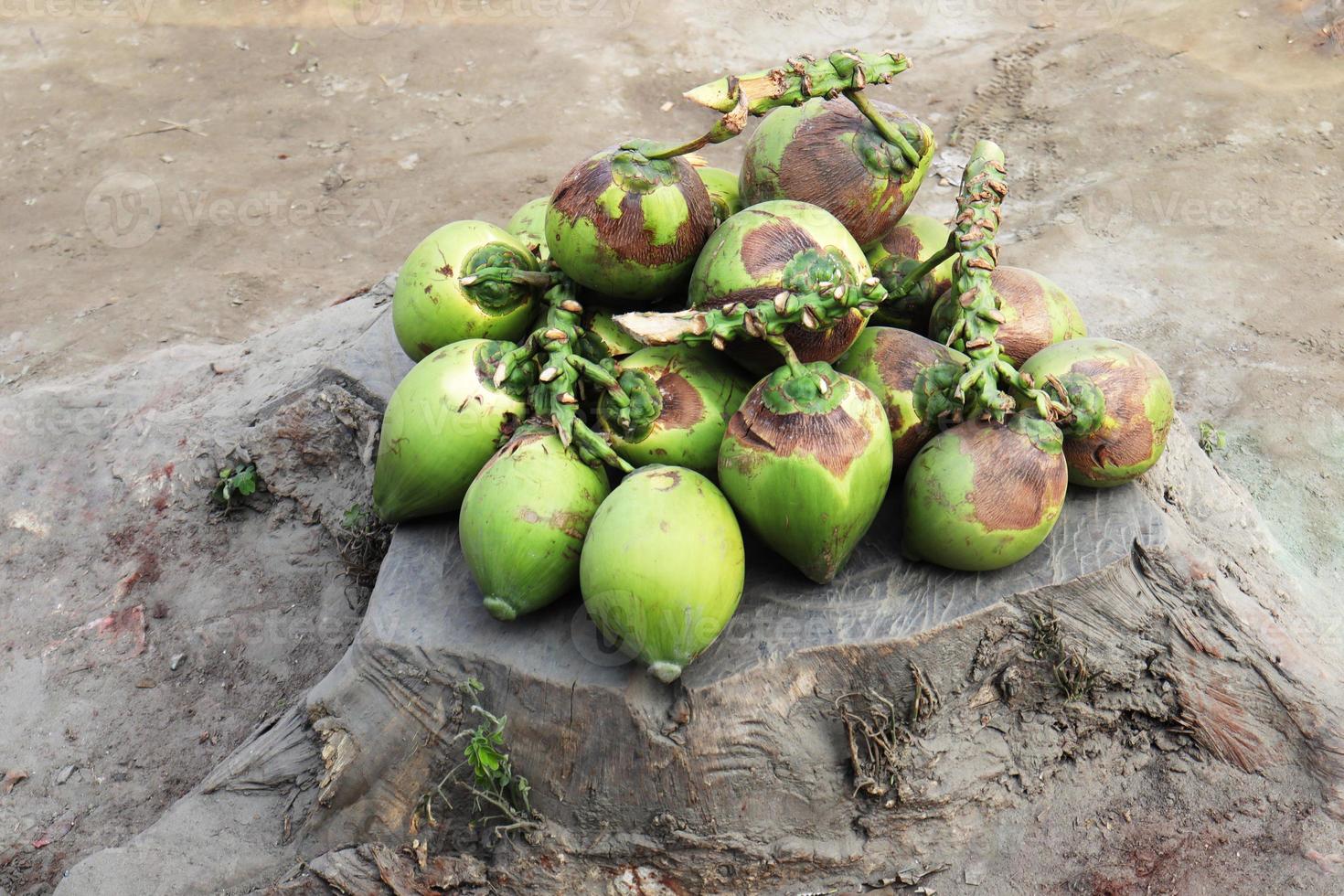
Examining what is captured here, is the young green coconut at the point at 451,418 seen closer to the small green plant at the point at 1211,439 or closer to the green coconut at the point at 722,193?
the green coconut at the point at 722,193

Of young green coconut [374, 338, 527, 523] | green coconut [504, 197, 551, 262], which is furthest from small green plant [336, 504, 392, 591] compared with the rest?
green coconut [504, 197, 551, 262]

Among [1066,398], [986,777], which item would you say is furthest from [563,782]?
[1066,398]

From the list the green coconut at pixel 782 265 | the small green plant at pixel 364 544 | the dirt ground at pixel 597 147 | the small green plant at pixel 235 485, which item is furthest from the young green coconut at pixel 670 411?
the dirt ground at pixel 597 147

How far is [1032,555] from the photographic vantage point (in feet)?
8.28

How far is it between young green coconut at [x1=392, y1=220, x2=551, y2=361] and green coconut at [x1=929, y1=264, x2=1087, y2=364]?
1061 mm

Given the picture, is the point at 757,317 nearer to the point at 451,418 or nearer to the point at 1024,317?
the point at 451,418

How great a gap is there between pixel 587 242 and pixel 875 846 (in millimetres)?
1587

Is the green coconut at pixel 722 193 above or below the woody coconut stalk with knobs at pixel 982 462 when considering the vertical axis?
above

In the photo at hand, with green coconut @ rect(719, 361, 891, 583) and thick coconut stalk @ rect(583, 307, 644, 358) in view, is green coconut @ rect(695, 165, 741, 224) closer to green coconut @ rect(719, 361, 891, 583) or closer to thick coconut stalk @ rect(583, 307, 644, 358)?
thick coconut stalk @ rect(583, 307, 644, 358)

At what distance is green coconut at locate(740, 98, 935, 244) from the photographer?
2697 mm

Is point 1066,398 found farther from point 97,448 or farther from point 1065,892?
point 97,448

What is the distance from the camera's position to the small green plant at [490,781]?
2389 millimetres

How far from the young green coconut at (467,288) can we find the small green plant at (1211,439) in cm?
304

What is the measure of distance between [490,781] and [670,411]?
0.95 metres
